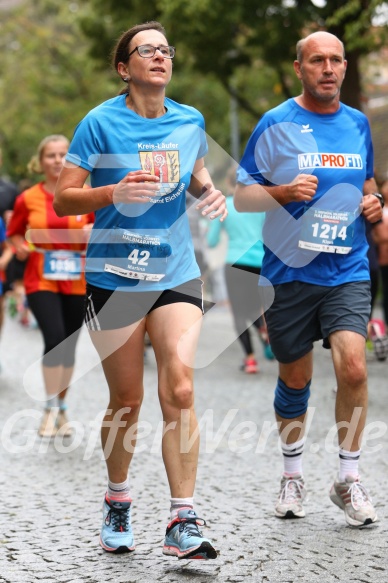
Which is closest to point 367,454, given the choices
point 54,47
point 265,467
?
point 265,467

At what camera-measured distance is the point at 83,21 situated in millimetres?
23219

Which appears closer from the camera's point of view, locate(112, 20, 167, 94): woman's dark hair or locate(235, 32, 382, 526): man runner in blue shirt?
locate(112, 20, 167, 94): woman's dark hair

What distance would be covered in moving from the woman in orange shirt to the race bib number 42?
2771 millimetres

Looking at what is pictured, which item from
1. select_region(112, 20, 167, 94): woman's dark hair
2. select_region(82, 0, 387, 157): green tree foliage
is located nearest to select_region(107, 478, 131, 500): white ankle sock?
select_region(112, 20, 167, 94): woman's dark hair

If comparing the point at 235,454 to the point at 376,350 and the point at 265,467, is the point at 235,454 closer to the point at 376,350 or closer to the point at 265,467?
the point at 265,467

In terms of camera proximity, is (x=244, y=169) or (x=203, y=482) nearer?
(x=244, y=169)

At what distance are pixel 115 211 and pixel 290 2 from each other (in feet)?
42.4

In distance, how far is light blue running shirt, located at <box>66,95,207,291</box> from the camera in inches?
177

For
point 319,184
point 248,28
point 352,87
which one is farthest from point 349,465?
point 248,28

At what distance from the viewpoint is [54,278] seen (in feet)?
25.6

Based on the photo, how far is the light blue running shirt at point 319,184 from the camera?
5.18m

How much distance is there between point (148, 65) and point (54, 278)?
3415mm

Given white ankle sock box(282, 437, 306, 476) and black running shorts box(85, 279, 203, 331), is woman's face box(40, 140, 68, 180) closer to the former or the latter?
white ankle sock box(282, 437, 306, 476)

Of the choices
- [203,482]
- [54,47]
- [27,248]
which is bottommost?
[203,482]
